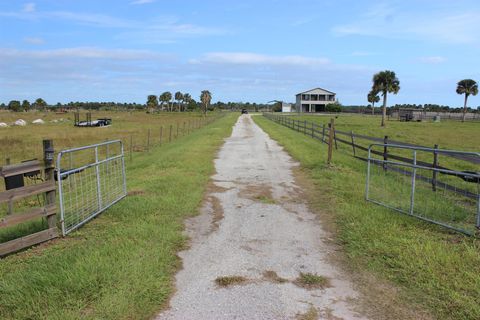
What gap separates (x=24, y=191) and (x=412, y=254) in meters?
5.21

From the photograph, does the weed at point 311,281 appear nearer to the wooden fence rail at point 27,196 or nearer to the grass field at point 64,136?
the wooden fence rail at point 27,196

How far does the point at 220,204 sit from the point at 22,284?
173 inches

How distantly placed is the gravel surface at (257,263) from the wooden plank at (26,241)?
77.4 inches

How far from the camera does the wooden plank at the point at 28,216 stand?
502 cm

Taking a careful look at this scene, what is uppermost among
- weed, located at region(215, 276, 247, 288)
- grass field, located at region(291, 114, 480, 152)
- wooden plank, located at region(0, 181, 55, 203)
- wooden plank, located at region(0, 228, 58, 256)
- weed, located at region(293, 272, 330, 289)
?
wooden plank, located at region(0, 181, 55, 203)

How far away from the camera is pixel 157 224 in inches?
253

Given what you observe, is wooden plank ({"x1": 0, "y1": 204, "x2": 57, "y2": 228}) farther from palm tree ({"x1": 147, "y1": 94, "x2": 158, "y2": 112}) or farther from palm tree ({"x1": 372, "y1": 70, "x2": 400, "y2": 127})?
palm tree ({"x1": 147, "y1": 94, "x2": 158, "y2": 112})

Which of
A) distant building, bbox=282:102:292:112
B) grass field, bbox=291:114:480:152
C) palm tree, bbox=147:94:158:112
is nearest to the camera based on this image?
grass field, bbox=291:114:480:152

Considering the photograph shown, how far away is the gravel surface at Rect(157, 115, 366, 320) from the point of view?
3.85m

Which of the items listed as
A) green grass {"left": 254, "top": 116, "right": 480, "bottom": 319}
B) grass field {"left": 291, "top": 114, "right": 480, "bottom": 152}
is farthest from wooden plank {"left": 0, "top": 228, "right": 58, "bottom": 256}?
grass field {"left": 291, "top": 114, "right": 480, "bottom": 152}

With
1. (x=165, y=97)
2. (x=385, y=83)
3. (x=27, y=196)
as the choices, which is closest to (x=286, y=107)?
(x=165, y=97)

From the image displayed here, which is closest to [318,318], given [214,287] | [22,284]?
[214,287]

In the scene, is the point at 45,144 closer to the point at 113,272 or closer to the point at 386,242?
the point at 113,272

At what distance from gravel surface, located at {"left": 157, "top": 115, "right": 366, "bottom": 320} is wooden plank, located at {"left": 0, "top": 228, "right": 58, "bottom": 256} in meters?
1.97
